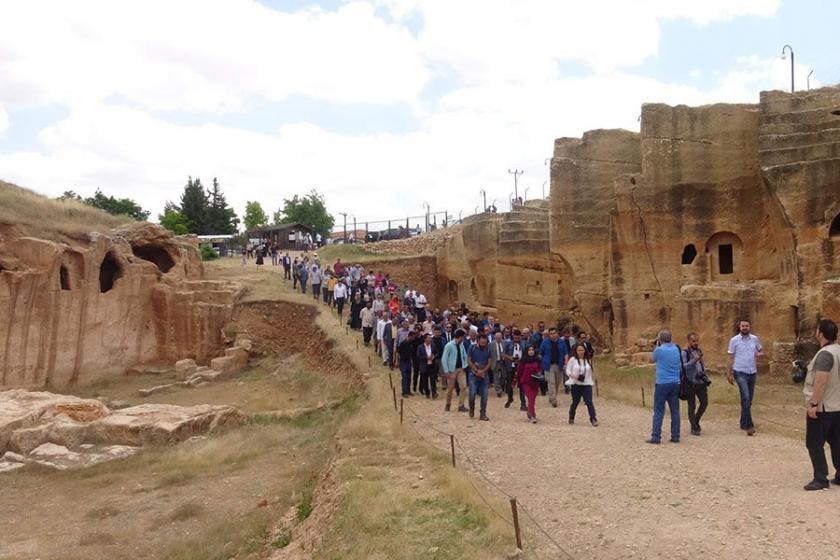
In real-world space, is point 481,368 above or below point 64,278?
Result: below

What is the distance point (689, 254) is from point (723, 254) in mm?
918

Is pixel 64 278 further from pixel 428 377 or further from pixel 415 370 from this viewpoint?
pixel 428 377

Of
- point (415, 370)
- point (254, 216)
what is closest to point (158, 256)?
point (415, 370)

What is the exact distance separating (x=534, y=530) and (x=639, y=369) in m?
13.4

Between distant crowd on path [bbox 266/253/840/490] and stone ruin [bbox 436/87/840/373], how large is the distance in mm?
3439

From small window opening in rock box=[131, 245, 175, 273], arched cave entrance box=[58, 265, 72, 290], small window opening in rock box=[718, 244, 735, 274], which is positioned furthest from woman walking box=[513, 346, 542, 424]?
small window opening in rock box=[131, 245, 175, 273]

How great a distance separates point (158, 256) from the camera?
27.5 meters

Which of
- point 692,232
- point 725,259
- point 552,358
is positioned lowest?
point 552,358

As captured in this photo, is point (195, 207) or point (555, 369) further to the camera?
point (195, 207)

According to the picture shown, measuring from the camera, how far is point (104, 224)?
2597cm

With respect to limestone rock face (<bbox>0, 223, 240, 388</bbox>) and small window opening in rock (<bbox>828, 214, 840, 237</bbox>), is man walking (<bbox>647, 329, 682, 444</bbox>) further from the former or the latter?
limestone rock face (<bbox>0, 223, 240, 388</bbox>)

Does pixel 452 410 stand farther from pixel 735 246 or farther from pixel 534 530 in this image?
pixel 735 246

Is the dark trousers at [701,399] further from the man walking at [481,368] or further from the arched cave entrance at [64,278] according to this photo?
the arched cave entrance at [64,278]

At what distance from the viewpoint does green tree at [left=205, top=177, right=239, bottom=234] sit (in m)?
62.5
